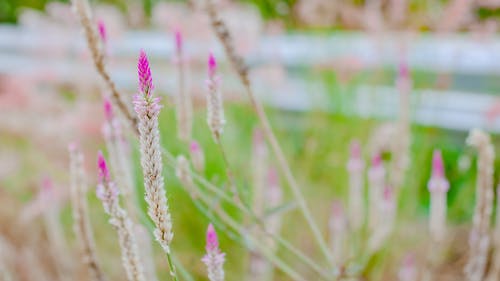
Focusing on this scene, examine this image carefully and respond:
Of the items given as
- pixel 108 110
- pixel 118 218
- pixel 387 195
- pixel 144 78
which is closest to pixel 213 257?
pixel 118 218

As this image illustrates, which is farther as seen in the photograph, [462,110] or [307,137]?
[462,110]

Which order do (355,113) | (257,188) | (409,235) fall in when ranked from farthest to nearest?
(355,113)
(409,235)
(257,188)

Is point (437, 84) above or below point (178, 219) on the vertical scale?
above

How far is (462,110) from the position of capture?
3.47 metres

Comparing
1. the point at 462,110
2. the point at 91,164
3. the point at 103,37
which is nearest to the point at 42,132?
the point at 91,164

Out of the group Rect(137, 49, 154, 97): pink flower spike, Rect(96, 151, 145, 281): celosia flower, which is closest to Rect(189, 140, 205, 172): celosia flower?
Rect(96, 151, 145, 281): celosia flower

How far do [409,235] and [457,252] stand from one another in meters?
0.24

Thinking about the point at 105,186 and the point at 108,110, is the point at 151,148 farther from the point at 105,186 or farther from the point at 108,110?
the point at 108,110

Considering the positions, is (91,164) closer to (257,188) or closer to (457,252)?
(257,188)

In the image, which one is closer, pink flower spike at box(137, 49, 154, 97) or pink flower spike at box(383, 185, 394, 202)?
pink flower spike at box(137, 49, 154, 97)

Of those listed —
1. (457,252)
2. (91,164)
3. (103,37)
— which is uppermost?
(103,37)

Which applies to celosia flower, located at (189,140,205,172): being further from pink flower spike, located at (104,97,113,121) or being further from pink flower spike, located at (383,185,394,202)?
pink flower spike, located at (383,185,394,202)

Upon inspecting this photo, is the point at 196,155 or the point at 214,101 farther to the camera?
the point at 196,155

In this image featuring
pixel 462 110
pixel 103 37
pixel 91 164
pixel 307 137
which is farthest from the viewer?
pixel 462 110
